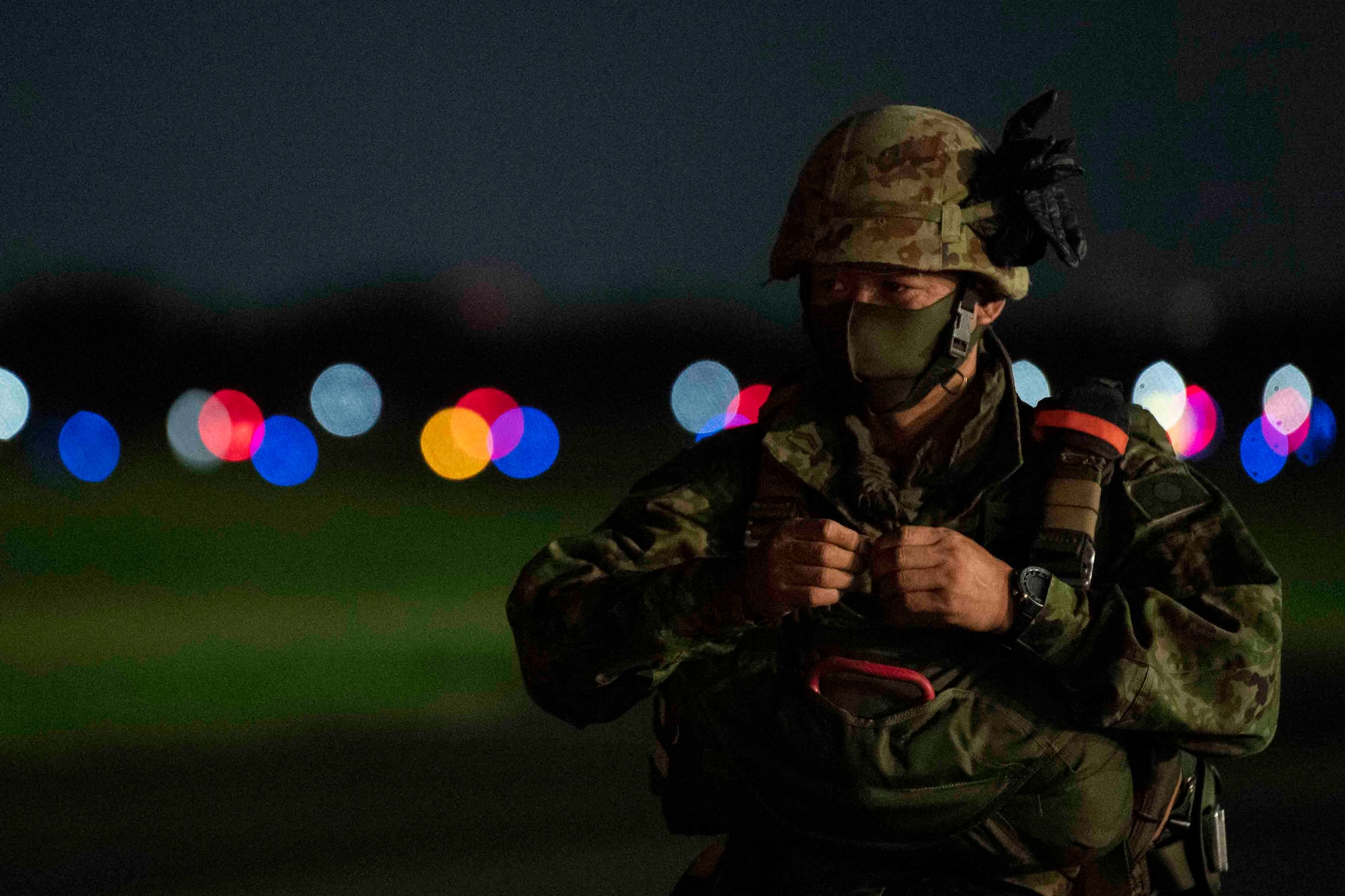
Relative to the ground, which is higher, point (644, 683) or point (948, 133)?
point (948, 133)

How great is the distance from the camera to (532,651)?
3686 mm

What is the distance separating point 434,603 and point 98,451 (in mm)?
39561

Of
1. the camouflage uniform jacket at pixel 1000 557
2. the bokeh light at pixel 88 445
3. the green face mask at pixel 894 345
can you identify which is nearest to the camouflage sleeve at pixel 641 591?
the camouflage uniform jacket at pixel 1000 557

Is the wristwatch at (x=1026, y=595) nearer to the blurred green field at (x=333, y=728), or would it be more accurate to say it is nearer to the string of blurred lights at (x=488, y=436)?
the blurred green field at (x=333, y=728)

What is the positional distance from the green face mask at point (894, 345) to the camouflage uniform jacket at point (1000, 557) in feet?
0.37

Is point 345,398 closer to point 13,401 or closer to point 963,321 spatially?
point 13,401

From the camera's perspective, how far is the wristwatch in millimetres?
3260

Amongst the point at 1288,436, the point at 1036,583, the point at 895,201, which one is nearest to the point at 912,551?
the point at 1036,583

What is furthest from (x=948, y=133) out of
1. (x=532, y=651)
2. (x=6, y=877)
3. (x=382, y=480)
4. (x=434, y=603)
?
(x=382, y=480)

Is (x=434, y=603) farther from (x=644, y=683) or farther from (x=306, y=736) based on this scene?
(x=644, y=683)

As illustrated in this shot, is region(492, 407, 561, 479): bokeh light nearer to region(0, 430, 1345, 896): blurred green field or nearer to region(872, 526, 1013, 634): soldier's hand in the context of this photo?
region(0, 430, 1345, 896): blurred green field

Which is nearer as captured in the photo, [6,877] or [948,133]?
[948,133]

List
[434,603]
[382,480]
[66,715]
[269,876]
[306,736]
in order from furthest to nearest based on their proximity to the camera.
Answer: [382,480]
[434,603]
[66,715]
[306,736]
[269,876]

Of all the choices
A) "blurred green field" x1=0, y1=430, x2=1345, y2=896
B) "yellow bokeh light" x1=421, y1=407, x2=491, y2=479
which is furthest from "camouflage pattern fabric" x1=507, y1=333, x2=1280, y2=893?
"yellow bokeh light" x1=421, y1=407, x2=491, y2=479
